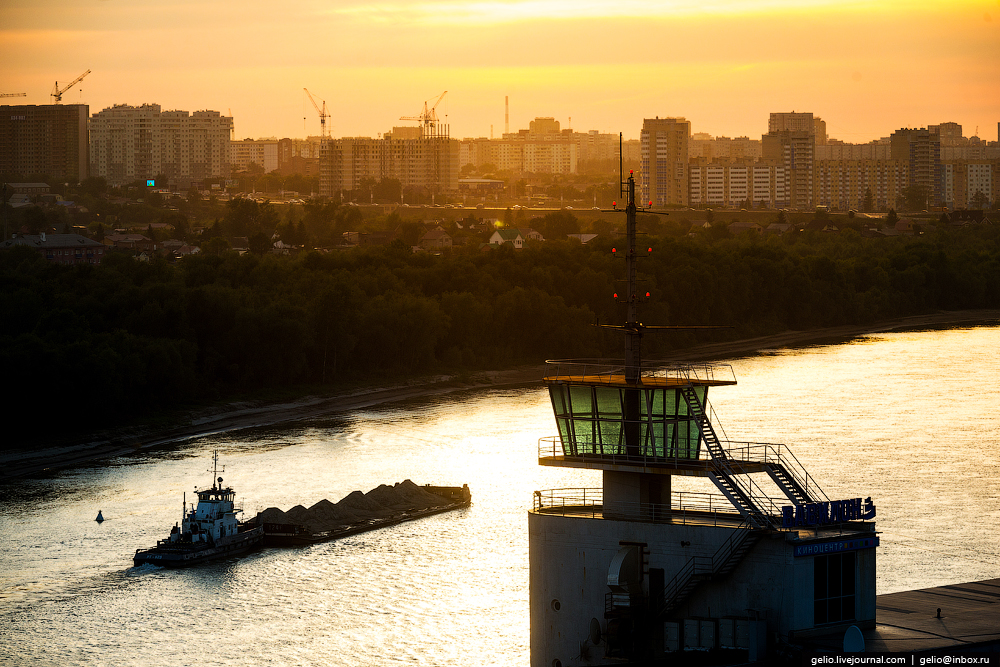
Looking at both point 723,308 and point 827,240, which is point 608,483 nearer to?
point 723,308

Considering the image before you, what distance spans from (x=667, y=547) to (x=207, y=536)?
2677 cm

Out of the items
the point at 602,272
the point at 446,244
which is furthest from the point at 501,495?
the point at 446,244

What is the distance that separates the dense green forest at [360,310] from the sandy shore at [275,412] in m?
2.12

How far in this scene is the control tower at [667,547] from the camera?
19.7 m

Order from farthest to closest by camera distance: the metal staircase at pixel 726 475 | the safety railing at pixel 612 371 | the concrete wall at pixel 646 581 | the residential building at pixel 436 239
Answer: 1. the residential building at pixel 436 239
2. the safety railing at pixel 612 371
3. the metal staircase at pixel 726 475
4. the concrete wall at pixel 646 581

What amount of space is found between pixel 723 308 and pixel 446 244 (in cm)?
4935

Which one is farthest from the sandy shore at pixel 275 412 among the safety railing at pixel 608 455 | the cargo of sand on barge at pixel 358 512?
the safety railing at pixel 608 455

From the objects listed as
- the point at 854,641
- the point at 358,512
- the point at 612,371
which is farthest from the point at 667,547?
the point at 358,512

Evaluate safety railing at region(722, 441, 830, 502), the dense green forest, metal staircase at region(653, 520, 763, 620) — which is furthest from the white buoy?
the dense green forest

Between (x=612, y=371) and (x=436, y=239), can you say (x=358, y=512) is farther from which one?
(x=436, y=239)

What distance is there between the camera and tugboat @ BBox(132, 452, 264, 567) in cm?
4244

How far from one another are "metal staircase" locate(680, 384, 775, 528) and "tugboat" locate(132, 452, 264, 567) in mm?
25891

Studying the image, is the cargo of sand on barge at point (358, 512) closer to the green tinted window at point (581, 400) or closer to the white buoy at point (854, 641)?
the green tinted window at point (581, 400)

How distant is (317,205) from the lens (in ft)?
575
